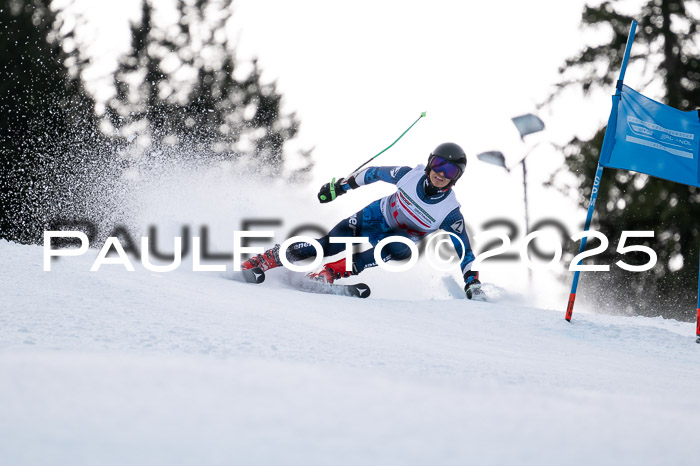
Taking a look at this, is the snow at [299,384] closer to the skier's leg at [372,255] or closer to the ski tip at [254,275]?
the ski tip at [254,275]

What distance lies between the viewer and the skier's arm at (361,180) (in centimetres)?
643

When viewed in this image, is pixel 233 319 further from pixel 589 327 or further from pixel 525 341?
pixel 589 327

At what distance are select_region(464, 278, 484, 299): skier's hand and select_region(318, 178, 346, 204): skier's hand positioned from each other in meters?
1.56

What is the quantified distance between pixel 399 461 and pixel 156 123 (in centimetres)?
1841

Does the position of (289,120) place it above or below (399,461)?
above

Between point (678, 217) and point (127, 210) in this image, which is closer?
point (127, 210)

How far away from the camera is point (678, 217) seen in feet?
40.9

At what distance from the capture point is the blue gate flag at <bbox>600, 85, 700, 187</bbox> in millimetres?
5570

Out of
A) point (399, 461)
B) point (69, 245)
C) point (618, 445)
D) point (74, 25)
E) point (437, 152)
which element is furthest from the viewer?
point (74, 25)

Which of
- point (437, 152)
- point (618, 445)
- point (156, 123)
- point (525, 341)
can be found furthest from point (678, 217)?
point (156, 123)

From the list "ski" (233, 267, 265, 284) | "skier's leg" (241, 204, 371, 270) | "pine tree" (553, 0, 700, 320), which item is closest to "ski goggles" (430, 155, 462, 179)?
"skier's leg" (241, 204, 371, 270)

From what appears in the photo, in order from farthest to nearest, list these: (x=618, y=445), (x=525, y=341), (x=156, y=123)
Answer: (x=156, y=123) → (x=525, y=341) → (x=618, y=445)

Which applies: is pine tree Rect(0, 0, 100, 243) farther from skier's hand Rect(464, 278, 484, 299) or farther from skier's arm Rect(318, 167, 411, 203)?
skier's hand Rect(464, 278, 484, 299)

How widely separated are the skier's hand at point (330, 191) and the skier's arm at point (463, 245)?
3.61 feet
